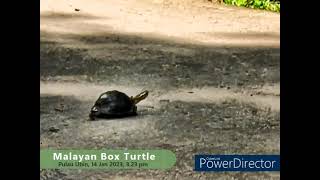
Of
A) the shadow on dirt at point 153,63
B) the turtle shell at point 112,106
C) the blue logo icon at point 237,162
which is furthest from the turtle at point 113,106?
the blue logo icon at point 237,162

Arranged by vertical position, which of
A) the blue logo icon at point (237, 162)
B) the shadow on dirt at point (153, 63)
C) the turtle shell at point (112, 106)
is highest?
the shadow on dirt at point (153, 63)

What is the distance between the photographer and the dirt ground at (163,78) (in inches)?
126

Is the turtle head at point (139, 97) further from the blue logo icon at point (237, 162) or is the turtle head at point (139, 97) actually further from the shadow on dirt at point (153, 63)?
the blue logo icon at point (237, 162)

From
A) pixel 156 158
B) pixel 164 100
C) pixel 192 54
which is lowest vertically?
pixel 156 158

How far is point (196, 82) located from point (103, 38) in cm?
76

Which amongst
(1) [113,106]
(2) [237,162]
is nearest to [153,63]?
(1) [113,106]

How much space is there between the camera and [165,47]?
4180 mm

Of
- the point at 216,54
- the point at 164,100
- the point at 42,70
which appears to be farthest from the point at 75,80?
the point at 216,54

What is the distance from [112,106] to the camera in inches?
135

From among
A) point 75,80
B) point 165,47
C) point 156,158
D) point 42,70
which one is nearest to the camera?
point 156,158

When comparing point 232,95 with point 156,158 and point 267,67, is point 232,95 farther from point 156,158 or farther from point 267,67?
point 156,158

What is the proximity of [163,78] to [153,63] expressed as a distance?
13 cm

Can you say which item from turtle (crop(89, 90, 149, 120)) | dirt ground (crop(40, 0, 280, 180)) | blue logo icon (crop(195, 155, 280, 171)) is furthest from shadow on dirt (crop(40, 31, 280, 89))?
blue logo icon (crop(195, 155, 280, 171))

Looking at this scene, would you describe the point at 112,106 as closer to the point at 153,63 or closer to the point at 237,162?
the point at 153,63
